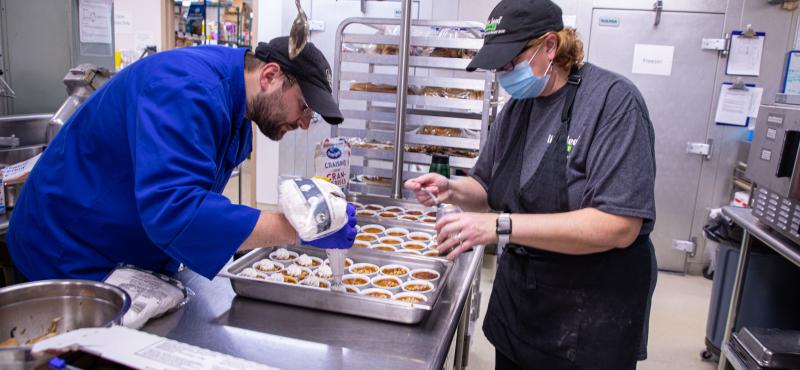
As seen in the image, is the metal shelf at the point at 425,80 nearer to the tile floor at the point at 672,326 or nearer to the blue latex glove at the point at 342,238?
the blue latex glove at the point at 342,238

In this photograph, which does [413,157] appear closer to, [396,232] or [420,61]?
[420,61]

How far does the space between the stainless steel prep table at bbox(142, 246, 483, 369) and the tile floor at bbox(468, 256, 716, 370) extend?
1934mm

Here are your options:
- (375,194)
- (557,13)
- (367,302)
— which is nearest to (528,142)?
(557,13)

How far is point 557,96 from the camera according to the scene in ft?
5.29

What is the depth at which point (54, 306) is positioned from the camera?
3.92 feet

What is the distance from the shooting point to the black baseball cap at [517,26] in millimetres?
1503

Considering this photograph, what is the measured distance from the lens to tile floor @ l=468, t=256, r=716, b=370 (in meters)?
3.32

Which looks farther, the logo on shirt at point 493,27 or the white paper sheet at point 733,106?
the white paper sheet at point 733,106

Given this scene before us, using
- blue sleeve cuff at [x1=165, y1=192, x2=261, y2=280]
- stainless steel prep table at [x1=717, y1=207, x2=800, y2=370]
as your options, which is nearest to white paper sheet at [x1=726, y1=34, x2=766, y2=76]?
stainless steel prep table at [x1=717, y1=207, x2=800, y2=370]

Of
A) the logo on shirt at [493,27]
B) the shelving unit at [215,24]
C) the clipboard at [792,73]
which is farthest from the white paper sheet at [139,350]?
the shelving unit at [215,24]

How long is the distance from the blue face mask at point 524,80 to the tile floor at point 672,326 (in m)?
2.04

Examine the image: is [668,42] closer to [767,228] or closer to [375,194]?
[767,228]

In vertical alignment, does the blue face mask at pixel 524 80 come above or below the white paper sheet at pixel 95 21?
below

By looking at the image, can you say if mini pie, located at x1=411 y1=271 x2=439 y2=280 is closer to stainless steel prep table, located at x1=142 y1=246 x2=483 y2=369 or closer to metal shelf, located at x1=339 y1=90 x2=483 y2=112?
stainless steel prep table, located at x1=142 y1=246 x2=483 y2=369
